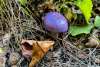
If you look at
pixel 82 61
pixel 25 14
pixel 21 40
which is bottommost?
pixel 82 61

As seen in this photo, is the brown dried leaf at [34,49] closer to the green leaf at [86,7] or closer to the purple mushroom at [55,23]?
the purple mushroom at [55,23]

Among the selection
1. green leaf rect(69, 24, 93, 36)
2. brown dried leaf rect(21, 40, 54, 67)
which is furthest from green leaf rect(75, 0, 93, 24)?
brown dried leaf rect(21, 40, 54, 67)

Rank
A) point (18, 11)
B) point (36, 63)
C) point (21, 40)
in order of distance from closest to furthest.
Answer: point (36, 63) → point (21, 40) → point (18, 11)

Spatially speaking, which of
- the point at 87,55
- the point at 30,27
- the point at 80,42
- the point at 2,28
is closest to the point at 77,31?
the point at 80,42

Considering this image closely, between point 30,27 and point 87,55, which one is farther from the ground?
point 30,27

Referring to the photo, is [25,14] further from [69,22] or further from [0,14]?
[69,22]

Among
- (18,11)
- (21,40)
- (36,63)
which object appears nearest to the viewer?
(36,63)
